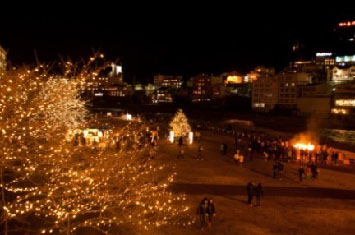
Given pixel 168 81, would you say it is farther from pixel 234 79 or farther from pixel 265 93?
pixel 265 93

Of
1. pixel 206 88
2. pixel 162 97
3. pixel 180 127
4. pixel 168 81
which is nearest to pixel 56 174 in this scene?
pixel 180 127

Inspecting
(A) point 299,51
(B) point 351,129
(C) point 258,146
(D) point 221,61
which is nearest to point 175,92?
(D) point 221,61

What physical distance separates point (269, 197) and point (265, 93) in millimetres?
71261

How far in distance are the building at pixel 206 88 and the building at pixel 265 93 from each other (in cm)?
1682

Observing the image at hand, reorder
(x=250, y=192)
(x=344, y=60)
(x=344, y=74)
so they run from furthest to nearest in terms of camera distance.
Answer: (x=344, y=60) → (x=344, y=74) → (x=250, y=192)

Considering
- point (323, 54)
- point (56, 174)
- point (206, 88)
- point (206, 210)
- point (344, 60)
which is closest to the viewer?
point (56, 174)

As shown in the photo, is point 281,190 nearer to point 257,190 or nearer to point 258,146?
point 257,190

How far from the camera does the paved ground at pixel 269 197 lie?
1078cm

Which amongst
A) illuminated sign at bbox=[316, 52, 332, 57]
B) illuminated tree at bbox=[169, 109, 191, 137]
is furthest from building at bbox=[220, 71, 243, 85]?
illuminated tree at bbox=[169, 109, 191, 137]

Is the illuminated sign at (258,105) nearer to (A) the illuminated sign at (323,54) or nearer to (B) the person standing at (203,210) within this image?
(A) the illuminated sign at (323,54)

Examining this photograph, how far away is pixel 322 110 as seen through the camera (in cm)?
6981

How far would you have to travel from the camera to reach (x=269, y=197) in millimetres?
13820

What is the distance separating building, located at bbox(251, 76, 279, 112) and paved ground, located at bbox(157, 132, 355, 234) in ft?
204

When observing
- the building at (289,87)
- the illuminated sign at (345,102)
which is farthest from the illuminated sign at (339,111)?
the building at (289,87)
